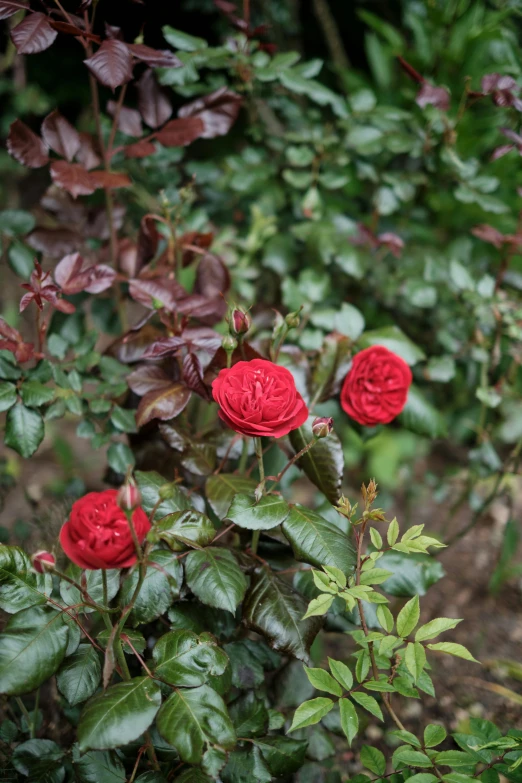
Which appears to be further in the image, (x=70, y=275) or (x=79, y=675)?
(x=70, y=275)

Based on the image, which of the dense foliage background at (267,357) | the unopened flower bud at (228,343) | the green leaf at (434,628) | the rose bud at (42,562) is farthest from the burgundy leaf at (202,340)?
the green leaf at (434,628)

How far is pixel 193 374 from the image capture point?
96 cm

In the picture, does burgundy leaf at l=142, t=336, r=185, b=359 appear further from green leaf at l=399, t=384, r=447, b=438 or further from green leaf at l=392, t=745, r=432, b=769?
green leaf at l=392, t=745, r=432, b=769

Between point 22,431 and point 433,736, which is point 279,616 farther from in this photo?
point 22,431

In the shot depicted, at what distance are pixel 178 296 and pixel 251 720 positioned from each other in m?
0.73

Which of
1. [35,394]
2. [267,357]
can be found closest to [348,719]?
[267,357]

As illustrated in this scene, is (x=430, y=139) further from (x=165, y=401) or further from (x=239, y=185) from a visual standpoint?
(x=165, y=401)

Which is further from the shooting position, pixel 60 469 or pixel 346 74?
pixel 60 469

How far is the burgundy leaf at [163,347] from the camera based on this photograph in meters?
0.95

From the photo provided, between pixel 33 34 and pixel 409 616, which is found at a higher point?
pixel 33 34

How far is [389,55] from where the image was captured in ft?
5.75

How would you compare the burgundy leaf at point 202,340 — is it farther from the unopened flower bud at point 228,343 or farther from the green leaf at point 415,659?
the green leaf at point 415,659

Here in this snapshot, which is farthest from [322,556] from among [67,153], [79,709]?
[67,153]

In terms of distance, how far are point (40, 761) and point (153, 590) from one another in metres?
0.31
